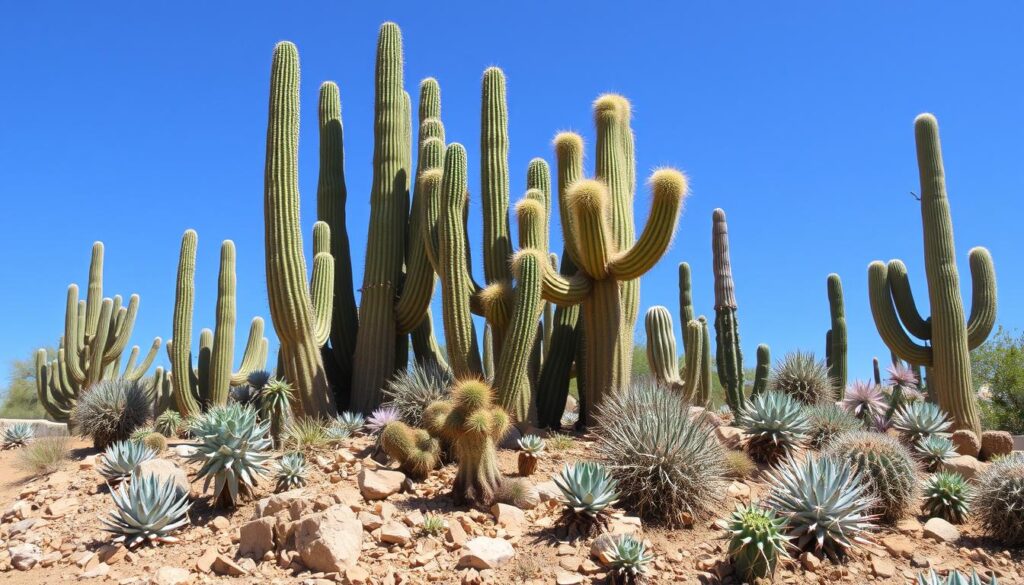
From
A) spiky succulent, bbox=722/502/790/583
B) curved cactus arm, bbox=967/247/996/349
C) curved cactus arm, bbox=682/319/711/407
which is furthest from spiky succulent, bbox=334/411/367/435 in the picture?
curved cactus arm, bbox=967/247/996/349

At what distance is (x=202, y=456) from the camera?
8.99m

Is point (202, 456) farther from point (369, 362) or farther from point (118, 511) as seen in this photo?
point (369, 362)

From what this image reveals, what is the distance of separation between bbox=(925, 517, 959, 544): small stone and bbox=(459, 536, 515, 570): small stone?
461 centimetres

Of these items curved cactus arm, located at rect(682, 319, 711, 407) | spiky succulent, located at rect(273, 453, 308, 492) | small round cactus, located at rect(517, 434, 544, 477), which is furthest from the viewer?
curved cactus arm, located at rect(682, 319, 711, 407)

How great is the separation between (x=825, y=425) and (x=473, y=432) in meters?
5.79

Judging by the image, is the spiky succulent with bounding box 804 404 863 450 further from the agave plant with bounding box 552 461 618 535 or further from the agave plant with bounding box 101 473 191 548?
the agave plant with bounding box 101 473 191 548

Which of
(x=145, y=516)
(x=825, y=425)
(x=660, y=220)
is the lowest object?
(x=145, y=516)

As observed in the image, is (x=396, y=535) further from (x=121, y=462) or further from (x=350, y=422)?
(x=121, y=462)

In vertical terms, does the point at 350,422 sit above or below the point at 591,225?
below

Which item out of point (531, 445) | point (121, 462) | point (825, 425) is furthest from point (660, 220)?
point (121, 462)

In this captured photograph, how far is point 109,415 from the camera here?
12992 mm

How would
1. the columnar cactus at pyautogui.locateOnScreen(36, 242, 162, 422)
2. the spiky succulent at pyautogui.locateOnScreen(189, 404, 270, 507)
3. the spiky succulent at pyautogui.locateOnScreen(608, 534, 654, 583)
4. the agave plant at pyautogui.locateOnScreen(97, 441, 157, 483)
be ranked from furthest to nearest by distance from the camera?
the columnar cactus at pyautogui.locateOnScreen(36, 242, 162, 422) → the agave plant at pyautogui.locateOnScreen(97, 441, 157, 483) → the spiky succulent at pyautogui.locateOnScreen(189, 404, 270, 507) → the spiky succulent at pyautogui.locateOnScreen(608, 534, 654, 583)

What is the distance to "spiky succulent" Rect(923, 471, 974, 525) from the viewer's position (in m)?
9.42

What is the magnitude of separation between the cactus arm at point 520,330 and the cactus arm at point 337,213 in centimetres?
418
